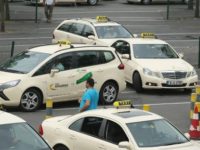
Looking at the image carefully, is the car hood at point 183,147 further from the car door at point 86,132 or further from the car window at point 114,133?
the car door at point 86,132

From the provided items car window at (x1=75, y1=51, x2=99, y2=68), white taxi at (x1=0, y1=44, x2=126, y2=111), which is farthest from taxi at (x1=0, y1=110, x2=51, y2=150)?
car window at (x1=75, y1=51, x2=99, y2=68)

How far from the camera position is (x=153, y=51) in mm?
22703

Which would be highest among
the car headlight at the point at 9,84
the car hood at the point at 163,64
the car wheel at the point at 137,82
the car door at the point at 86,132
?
the car door at the point at 86,132

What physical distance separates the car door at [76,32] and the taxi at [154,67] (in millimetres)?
3902

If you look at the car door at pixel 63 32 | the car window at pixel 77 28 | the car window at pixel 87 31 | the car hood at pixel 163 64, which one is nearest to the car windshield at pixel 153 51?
the car hood at pixel 163 64

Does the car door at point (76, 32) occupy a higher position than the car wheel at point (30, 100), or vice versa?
the car door at point (76, 32)

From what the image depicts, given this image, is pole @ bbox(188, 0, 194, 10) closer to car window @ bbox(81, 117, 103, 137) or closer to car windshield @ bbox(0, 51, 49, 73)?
car windshield @ bbox(0, 51, 49, 73)

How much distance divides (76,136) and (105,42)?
14.0 m

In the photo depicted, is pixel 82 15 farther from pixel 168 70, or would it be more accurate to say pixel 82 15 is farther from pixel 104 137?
pixel 104 137

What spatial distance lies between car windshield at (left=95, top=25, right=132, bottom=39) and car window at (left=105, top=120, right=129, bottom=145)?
15.0 meters

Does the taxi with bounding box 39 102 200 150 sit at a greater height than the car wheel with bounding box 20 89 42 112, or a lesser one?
greater

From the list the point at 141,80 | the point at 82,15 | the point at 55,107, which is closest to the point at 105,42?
the point at 141,80

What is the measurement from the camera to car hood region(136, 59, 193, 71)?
846 inches

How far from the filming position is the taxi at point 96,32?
1020 inches
